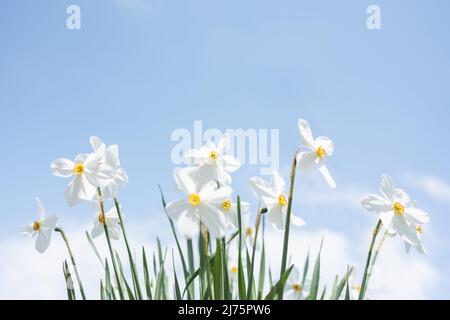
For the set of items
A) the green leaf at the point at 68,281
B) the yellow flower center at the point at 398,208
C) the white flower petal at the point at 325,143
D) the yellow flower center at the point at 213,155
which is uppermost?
the white flower petal at the point at 325,143

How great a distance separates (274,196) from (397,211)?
0.46m

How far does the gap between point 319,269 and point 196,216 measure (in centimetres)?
92

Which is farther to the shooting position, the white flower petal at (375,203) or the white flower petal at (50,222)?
the white flower petal at (50,222)

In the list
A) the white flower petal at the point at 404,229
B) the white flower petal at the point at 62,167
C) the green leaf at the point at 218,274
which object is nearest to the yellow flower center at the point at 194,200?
the green leaf at the point at 218,274

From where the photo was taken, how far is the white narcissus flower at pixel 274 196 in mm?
1903

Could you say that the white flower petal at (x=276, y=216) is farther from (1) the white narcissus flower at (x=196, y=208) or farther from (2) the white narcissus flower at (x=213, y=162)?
(1) the white narcissus flower at (x=196, y=208)

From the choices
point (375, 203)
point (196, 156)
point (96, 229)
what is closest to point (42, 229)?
point (96, 229)

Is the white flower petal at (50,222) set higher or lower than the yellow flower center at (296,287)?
higher

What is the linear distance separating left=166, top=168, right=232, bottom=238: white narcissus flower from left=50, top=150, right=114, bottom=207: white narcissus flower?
18.1 inches

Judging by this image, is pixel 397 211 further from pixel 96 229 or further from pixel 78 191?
pixel 96 229

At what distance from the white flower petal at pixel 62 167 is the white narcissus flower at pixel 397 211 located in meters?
1.07
